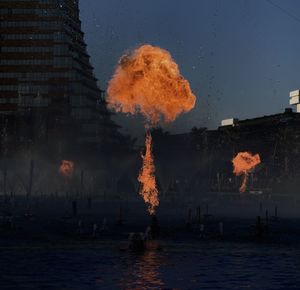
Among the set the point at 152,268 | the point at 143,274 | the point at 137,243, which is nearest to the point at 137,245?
the point at 137,243

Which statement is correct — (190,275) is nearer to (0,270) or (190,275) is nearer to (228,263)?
(228,263)

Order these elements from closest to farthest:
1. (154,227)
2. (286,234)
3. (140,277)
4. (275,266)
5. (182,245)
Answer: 1. (140,277)
2. (275,266)
3. (182,245)
4. (154,227)
5. (286,234)

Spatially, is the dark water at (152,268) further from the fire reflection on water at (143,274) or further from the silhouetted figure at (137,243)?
the silhouetted figure at (137,243)

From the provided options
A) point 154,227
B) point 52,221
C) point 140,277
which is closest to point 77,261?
point 140,277

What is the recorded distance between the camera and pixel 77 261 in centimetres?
5000

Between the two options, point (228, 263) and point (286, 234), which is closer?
point (228, 263)

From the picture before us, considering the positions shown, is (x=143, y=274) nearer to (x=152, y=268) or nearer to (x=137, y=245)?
(x=152, y=268)

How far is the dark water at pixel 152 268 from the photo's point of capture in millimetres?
39688

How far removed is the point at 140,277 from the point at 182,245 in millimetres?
21995

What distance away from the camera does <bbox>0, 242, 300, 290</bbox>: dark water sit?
130 feet

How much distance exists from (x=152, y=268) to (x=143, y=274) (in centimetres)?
290

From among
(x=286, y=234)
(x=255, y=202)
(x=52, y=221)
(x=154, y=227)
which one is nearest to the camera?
(x=154, y=227)

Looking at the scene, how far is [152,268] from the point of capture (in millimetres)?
46156

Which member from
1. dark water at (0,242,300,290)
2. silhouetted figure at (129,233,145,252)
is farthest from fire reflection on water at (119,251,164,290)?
silhouetted figure at (129,233,145,252)
